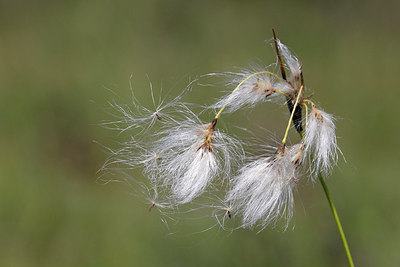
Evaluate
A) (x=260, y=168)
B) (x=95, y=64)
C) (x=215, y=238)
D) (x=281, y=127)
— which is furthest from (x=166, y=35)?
(x=260, y=168)

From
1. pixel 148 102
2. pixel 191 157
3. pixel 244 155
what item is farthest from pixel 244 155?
pixel 148 102

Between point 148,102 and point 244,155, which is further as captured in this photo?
point 148,102

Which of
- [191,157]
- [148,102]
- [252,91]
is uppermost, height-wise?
[252,91]

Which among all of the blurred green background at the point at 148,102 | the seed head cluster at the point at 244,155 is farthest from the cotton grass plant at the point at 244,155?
the blurred green background at the point at 148,102

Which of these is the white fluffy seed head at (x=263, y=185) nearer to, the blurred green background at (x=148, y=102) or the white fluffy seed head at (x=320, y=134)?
the white fluffy seed head at (x=320, y=134)

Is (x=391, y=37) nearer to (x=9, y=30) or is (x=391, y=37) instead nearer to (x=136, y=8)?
(x=136, y=8)

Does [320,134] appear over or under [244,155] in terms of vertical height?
over

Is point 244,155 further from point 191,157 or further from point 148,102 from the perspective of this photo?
point 148,102
